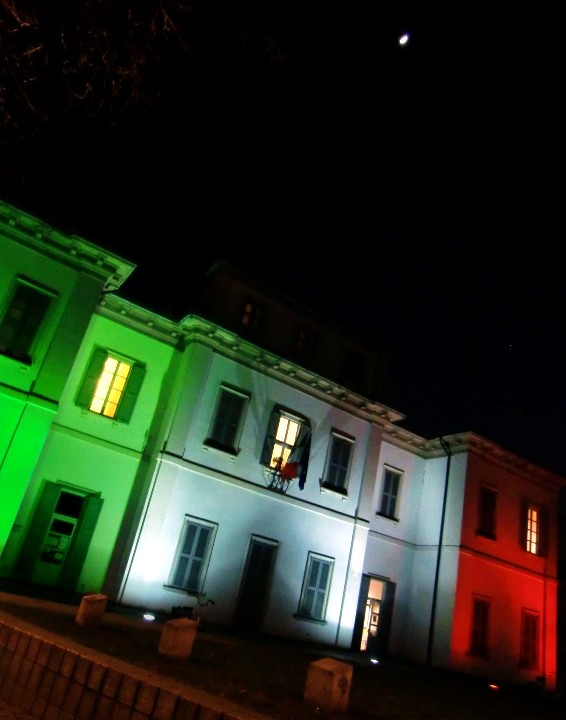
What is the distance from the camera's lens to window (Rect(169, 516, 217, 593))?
1538 cm

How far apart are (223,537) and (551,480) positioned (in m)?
14.8

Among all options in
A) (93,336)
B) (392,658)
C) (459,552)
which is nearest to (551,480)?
(459,552)

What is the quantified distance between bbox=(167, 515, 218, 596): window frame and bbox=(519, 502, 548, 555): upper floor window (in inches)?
512

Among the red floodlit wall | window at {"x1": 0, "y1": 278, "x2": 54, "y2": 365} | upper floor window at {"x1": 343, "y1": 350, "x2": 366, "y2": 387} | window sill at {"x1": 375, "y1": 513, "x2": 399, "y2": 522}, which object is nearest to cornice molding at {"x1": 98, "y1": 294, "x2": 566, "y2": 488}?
the red floodlit wall

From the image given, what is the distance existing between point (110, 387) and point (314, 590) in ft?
29.8

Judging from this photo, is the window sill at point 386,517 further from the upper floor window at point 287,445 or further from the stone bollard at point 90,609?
the stone bollard at point 90,609

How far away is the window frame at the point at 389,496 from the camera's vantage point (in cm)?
2100

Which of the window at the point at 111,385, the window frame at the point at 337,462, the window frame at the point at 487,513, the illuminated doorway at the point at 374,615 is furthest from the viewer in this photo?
the window frame at the point at 487,513

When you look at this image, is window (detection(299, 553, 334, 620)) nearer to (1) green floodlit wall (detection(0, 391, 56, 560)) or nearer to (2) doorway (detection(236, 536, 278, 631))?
(2) doorway (detection(236, 536, 278, 631))

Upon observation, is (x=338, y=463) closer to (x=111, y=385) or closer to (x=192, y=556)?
(x=192, y=556)

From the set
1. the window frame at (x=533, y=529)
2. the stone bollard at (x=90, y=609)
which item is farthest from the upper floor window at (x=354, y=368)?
the stone bollard at (x=90, y=609)

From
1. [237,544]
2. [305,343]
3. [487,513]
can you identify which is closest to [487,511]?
[487,513]

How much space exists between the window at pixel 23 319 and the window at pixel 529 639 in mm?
19855

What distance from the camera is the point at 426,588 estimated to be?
20.4 metres
